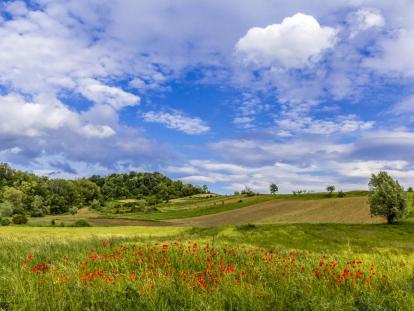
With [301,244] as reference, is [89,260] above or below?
above

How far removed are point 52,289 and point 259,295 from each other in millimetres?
4861

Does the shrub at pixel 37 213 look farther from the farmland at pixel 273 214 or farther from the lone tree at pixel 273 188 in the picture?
the lone tree at pixel 273 188

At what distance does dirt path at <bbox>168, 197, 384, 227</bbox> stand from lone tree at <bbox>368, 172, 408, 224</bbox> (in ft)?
16.9

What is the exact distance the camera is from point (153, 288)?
7910 mm

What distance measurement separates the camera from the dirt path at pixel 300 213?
7019 centimetres

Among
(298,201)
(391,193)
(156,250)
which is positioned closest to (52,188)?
(298,201)

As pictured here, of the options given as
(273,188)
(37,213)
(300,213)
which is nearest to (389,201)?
(300,213)

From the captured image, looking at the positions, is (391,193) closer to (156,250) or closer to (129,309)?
(156,250)

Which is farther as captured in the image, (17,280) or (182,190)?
(182,190)

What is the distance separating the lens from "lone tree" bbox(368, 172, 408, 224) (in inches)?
2325

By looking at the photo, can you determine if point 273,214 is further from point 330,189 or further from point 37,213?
point 37,213

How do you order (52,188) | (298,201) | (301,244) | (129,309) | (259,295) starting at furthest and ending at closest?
1. (52,188)
2. (298,201)
3. (301,244)
4. (259,295)
5. (129,309)

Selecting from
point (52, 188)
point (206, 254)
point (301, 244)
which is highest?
point (52, 188)

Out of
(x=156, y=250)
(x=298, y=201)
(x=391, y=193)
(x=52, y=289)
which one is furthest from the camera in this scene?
(x=298, y=201)
